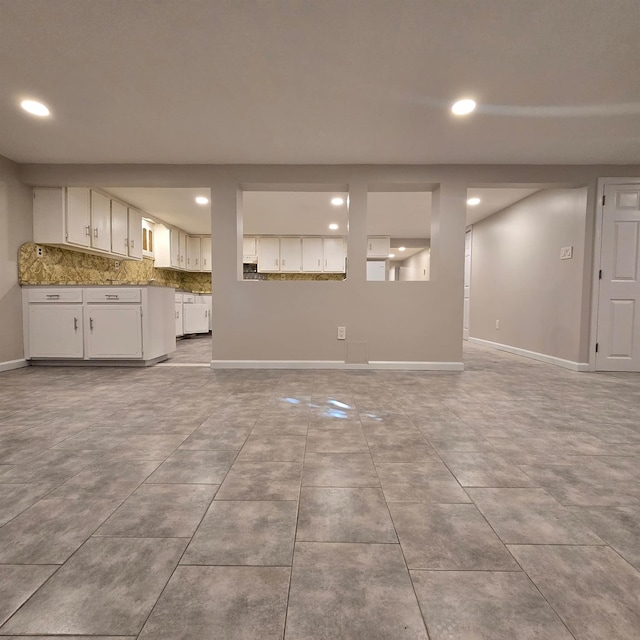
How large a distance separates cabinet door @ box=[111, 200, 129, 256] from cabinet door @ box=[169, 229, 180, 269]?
1249 millimetres

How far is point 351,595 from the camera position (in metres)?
0.81

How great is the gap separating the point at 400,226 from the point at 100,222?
4688 millimetres

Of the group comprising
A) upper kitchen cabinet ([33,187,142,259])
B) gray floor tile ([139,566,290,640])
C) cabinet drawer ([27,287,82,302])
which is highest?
upper kitchen cabinet ([33,187,142,259])

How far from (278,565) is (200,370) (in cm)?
288

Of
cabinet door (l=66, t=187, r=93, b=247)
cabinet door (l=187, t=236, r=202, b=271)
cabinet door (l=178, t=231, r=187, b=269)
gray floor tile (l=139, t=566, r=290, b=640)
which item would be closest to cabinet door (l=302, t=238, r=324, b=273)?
cabinet door (l=187, t=236, r=202, b=271)

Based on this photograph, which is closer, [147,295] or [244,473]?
[244,473]

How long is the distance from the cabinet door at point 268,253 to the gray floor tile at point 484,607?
21.3 feet

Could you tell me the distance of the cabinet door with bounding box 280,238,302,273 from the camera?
22.9 ft

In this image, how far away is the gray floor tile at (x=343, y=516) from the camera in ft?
3.37

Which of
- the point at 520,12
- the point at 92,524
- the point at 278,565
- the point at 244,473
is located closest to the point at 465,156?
the point at 520,12

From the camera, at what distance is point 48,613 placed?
2.50 feet

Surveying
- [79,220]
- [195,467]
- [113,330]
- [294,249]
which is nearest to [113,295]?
[113,330]

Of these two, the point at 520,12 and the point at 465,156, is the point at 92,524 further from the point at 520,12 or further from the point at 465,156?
the point at 465,156

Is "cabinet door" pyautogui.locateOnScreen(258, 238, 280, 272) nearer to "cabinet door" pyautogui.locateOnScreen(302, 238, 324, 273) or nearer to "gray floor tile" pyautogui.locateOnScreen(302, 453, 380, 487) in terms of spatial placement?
"cabinet door" pyautogui.locateOnScreen(302, 238, 324, 273)
